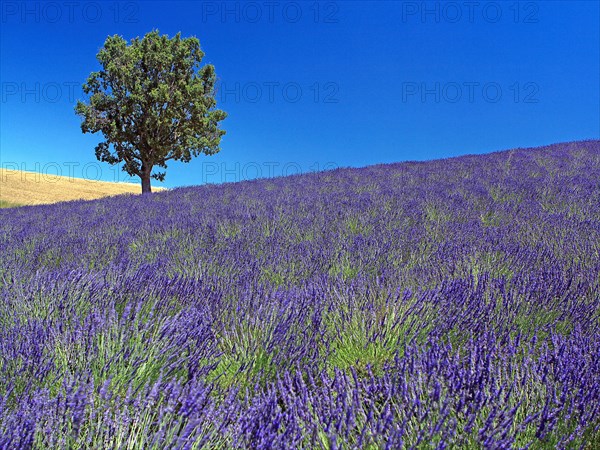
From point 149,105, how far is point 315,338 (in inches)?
726

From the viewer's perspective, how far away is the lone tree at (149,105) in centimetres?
1709

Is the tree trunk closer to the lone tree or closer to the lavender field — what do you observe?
the lone tree

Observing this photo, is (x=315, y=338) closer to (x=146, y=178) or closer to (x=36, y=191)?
(x=146, y=178)

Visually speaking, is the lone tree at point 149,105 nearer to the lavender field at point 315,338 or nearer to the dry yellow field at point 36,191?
the dry yellow field at point 36,191

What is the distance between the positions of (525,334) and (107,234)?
3.99m

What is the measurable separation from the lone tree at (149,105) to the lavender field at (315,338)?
15.1 meters

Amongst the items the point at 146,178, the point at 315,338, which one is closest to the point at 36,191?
the point at 146,178

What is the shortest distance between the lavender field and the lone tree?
1505 centimetres

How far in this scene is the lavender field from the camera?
0.94 m

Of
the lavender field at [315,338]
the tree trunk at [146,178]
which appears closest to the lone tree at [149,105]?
the tree trunk at [146,178]

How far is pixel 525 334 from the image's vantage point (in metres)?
1.62

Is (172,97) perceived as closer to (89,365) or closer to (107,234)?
(107,234)

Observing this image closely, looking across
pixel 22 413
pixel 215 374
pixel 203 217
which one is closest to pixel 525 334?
pixel 215 374

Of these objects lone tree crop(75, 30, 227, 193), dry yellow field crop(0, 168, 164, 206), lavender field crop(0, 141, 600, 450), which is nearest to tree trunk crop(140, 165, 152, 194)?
lone tree crop(75, 30, 227, 193)
